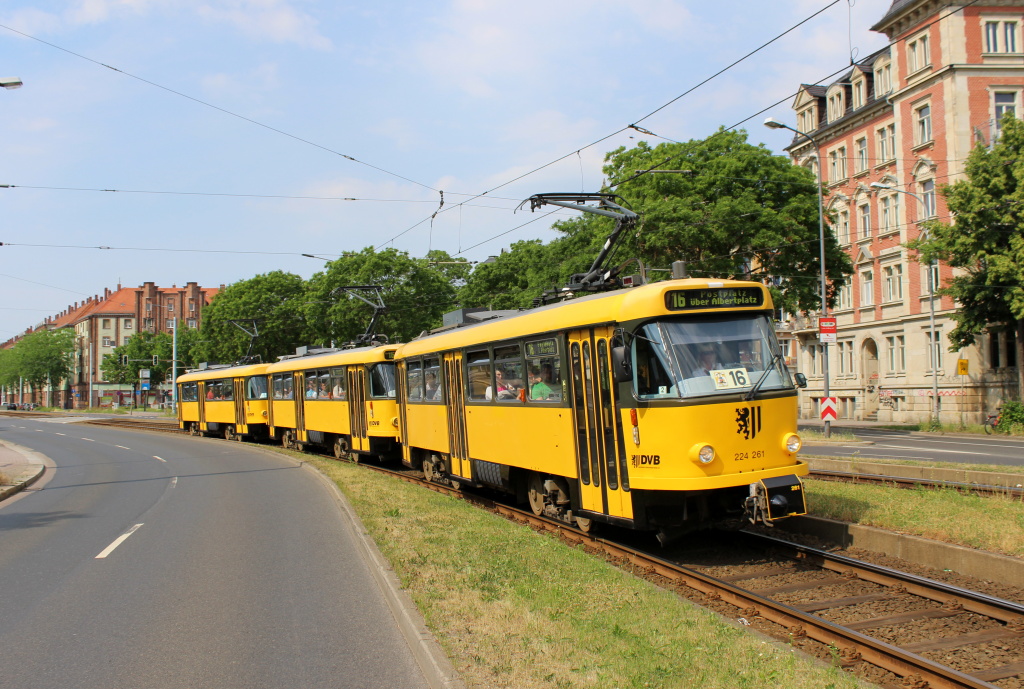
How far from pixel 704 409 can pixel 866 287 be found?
40333 millimetres

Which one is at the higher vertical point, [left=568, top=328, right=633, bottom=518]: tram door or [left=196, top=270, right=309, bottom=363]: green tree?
[left=196, top=270, right=309, bottom=363]: green tree

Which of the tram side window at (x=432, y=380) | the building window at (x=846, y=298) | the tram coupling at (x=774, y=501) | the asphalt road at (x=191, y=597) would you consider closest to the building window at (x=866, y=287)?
the building window at (x=846, y=298)

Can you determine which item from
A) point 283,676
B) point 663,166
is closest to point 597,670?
point 283,676

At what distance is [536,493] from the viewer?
A: 482 inches

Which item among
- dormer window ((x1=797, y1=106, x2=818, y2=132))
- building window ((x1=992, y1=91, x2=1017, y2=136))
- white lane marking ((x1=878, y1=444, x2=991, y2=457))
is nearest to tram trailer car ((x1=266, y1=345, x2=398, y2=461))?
white lane marking ((x1=878, y1=444, x2=991, y2=457))

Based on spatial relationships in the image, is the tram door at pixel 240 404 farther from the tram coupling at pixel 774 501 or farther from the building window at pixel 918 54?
the building window at pixel 918 54

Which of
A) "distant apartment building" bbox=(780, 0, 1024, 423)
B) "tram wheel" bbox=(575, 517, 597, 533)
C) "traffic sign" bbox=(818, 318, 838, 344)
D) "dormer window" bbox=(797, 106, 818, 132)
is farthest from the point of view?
"dormer window" bbox=(797, 106, 818, 132)

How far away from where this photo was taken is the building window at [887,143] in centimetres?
4261

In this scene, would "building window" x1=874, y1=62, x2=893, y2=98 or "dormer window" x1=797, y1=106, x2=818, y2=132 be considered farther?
"dormer window" x1=797, y1=106, x2=818, y2=132

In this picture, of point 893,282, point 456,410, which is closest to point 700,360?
point 456,410

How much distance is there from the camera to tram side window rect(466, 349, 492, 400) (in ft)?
43.6

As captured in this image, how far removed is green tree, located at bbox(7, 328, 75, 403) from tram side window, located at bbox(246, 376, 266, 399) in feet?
299

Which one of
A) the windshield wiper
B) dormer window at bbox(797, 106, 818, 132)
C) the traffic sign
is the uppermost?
dormer window at bbox(797, 106, 818, 132)

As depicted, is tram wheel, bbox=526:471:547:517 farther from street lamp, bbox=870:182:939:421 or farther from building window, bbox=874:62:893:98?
building window, bbox=874:62:893:98
